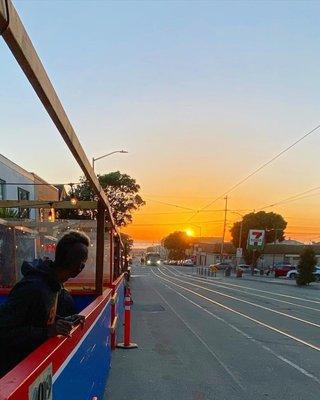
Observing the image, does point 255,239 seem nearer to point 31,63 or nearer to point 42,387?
point 42,387

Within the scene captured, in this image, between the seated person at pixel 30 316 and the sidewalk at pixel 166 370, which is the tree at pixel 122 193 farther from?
the seated person at pixel 30 316

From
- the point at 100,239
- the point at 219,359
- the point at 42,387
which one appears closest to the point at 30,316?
the point at 42,387

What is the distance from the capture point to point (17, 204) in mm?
6938

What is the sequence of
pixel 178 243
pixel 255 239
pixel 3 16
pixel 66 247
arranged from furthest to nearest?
pixel 178 243, pixel 255 239, pixel 66 247, pixel 3 16

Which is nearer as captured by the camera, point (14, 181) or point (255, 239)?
point (14, 181)

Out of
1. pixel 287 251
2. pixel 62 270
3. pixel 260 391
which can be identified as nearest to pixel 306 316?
pixel 260 391

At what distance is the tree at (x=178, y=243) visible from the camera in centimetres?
16475

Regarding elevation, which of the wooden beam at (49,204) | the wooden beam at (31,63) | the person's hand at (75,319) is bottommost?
the person's hand at (75,319)

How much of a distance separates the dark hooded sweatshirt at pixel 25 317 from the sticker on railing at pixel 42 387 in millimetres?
375

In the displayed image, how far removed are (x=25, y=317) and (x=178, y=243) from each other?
162606 mm

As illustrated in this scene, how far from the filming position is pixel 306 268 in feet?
143

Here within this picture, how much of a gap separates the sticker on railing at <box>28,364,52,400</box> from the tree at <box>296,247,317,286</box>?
43.3 meters

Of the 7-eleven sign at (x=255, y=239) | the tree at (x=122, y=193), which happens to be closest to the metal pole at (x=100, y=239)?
the tree at (x=122, y=193)

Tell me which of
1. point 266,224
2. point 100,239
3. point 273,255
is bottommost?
point 273,255
